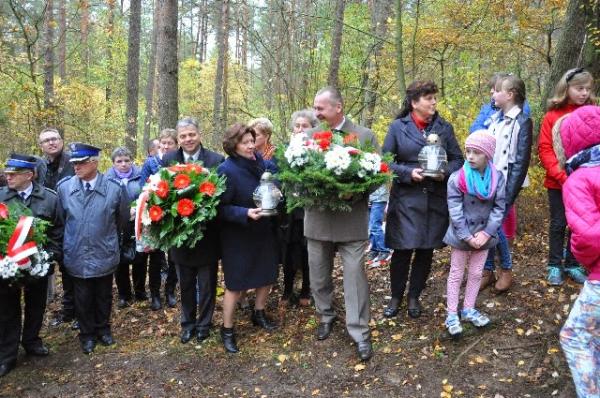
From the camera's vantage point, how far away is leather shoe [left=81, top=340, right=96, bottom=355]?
195 inches

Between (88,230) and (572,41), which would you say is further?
(572,41)

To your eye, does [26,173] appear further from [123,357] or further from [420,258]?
[420,258]

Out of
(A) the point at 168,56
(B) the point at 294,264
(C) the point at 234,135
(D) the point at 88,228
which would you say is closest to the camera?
(C) the point at 234,135

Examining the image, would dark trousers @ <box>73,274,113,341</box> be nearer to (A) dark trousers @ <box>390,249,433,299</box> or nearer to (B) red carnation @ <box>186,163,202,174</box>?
(B) red carnation @ <box>186,163,202,174</box>

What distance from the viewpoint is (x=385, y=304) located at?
17.6ft

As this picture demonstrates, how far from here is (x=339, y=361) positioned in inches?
170

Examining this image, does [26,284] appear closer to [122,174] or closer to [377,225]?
[122,174]

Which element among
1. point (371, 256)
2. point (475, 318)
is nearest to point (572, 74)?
point (475, 318)

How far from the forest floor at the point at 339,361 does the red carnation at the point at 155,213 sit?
4.82 ft

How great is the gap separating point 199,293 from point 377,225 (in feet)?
10.1

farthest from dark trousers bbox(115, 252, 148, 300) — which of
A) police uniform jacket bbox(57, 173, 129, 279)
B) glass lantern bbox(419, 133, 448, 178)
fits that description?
glass lantern bbox(419, 133, 448, 178)

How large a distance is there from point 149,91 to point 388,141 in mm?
20488

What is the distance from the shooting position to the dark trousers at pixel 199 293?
4.84m

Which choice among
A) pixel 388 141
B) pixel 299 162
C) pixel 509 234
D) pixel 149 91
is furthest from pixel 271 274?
pixel 149 91
